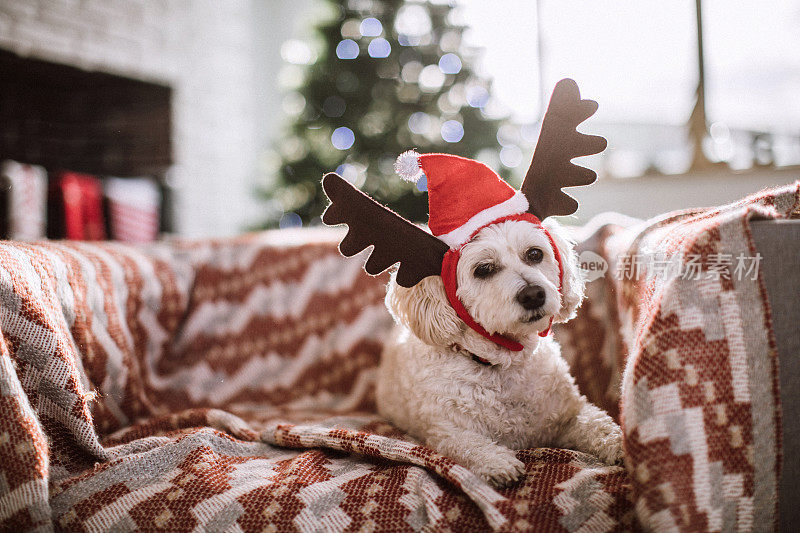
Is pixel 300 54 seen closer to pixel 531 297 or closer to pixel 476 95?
pixel 476 95

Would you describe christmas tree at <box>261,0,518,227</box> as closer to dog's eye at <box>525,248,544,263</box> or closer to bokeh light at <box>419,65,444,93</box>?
bokeh light at <box>419,65,444,93</box>

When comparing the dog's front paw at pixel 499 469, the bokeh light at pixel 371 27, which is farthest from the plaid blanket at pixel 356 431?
the bokeh light at pixel 371 27

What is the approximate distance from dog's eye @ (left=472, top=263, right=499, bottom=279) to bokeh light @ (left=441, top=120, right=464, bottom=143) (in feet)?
6.12

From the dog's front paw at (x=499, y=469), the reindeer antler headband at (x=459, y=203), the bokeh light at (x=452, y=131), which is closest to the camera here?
the dog's front paw at (x=499, y=469)

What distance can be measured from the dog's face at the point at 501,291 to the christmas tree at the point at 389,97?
1.74 metres

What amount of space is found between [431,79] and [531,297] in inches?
86.1

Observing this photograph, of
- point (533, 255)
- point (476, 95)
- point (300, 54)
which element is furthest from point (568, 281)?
point (300, 54)

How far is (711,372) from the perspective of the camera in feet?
3.01

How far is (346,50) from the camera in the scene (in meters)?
3.02

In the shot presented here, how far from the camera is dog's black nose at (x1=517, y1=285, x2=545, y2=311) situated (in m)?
1.09

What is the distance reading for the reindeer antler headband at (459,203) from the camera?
1.14 meters

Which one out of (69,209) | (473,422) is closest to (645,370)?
(473,422)

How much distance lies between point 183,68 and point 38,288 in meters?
3.06

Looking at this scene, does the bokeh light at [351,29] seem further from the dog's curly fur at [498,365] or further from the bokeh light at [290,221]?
the dog's curly fur at [498,365]
